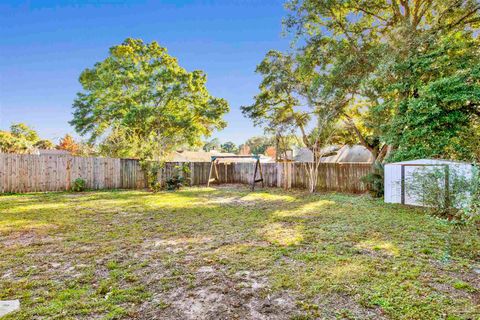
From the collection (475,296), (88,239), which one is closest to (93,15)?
(88,239)

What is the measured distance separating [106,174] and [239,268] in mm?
10119

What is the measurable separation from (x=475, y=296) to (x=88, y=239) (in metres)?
4.58

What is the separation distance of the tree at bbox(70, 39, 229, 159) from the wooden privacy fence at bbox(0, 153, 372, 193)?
8.85ft

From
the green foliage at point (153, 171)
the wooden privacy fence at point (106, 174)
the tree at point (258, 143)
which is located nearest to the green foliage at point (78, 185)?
the wooden privacy fence at point (106, 174)

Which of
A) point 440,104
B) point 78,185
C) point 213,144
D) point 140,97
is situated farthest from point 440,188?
point 213,144

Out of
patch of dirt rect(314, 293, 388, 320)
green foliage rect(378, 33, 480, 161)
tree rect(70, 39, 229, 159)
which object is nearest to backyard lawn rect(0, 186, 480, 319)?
patch of dirt rect(314, 293, 388, 320)

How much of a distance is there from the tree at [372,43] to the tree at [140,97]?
8.29 metres

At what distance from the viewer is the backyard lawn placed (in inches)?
80.8

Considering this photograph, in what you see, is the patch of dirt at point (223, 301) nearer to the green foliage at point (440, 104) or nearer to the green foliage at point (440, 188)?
the green foliage at point (440, 188)

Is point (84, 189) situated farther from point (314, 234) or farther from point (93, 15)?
point (314, 234)

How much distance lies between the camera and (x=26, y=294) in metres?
2.26

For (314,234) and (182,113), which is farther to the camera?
(182,113)

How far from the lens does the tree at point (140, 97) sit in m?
14.9

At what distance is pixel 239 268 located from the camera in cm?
288
